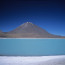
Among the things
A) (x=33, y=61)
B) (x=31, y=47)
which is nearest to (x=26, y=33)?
(x=31, y=47)

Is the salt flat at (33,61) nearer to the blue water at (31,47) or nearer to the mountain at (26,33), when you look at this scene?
the blue water at (31,47)

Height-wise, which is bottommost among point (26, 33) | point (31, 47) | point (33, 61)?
point (33, 61)

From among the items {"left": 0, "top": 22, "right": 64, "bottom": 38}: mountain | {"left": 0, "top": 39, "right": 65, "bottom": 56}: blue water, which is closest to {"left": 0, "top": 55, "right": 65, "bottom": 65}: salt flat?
{"left": 0, "top": 39, "right": 65, "bottom": 56}: blue water

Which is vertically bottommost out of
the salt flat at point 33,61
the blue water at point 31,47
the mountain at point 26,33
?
the salt flat at point 33,61

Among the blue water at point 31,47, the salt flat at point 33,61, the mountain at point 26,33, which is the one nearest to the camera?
the salt flat at point 33,61

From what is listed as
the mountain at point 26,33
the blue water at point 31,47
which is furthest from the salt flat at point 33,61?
the mountain at point 26,33

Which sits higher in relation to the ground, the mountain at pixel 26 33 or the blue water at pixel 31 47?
the mountain at pixel 26 33

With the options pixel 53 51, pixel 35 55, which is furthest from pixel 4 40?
pixel 53 51

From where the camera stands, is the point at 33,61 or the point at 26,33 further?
the point at 26,33

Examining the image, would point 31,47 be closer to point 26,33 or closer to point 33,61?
point 33,61
